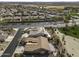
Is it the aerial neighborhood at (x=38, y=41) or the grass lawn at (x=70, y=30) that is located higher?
the aerial neighborhood at (x=38, y=41)

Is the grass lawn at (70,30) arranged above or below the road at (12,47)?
below

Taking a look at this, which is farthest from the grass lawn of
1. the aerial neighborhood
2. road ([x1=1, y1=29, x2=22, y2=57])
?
road ([x1=1, y1=29, x2=22, y2=57])

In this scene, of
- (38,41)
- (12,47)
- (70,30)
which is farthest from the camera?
(70,30)

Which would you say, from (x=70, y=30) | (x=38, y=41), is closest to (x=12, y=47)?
(x=38, y=41)

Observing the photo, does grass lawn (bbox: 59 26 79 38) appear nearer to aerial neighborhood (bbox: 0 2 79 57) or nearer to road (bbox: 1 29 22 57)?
aerial neighborhood (bbox: 0 2 79 57)

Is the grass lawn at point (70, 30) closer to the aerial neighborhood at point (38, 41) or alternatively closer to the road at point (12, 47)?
the aerial neighborhood at point (38, 41)

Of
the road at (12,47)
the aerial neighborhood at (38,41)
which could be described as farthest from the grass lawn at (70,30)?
the road at (12,47)

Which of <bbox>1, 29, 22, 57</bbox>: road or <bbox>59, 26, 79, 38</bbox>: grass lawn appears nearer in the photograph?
<bbox>1, 29, 22, 57</bbox>: road

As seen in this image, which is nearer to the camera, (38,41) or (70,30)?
(38,41)

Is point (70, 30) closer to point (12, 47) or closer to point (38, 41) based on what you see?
point (38, 41)

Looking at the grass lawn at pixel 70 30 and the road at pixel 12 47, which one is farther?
the grass lawn at pixel 70 30

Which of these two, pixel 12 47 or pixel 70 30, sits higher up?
pixel 12 47
